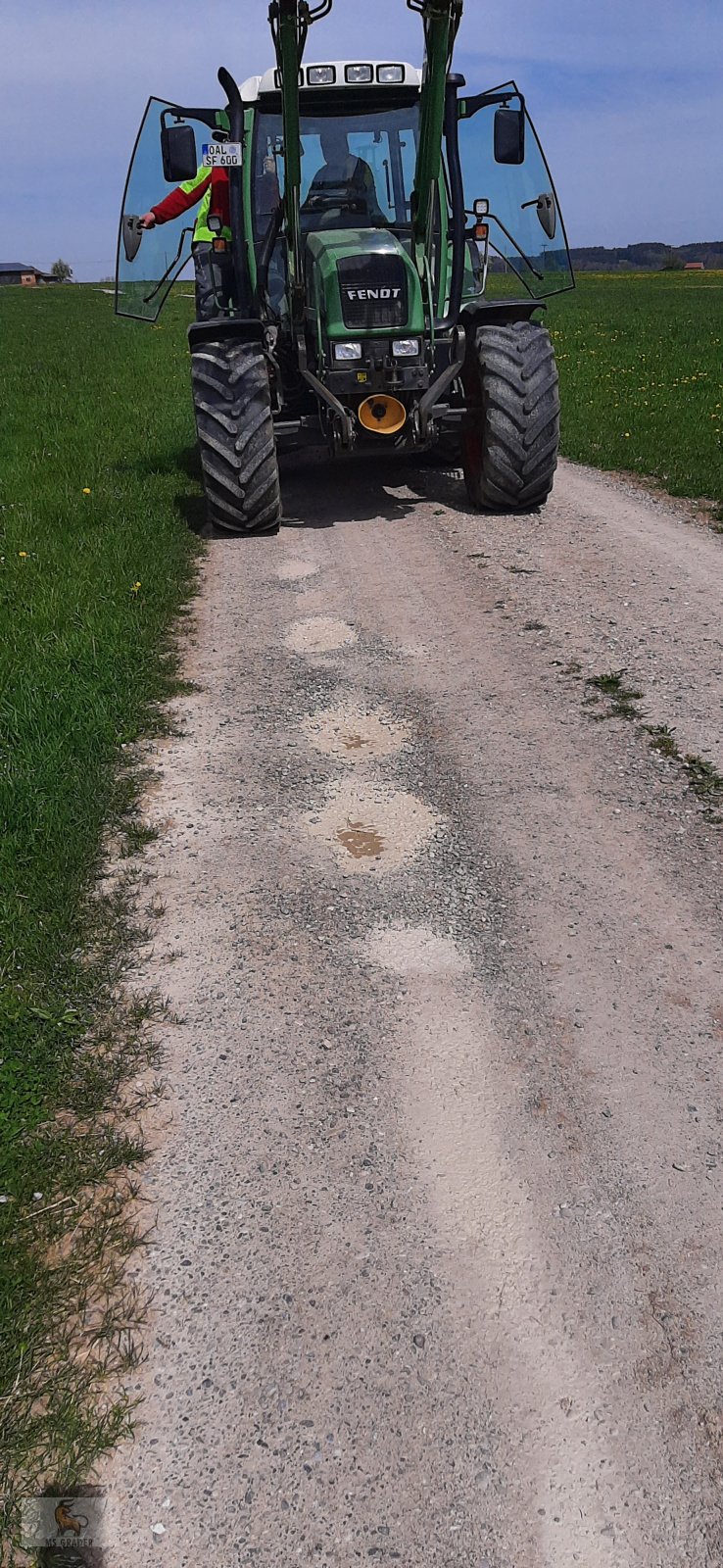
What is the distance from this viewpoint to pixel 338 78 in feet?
23.9

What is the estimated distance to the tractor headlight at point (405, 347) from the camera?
23.7ft

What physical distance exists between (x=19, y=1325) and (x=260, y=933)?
4.67 ft

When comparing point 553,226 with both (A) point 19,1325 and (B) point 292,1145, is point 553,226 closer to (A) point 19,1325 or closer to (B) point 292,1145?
(B) point 292,1145

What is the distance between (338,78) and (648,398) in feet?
22.9

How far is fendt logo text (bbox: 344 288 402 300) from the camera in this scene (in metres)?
7.06

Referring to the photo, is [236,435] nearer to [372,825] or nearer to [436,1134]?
[372,825]

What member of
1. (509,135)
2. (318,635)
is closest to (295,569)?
(318,635)

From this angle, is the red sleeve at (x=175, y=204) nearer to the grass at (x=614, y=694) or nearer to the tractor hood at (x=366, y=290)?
the tractor hood at (x=366, y=290)

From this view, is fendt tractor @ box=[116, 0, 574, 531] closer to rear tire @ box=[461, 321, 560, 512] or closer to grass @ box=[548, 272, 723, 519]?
Result: rear tire @ box=[461, 321, 560, 512]

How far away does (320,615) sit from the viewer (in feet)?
20.4

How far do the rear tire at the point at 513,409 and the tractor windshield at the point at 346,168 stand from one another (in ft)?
4.27
